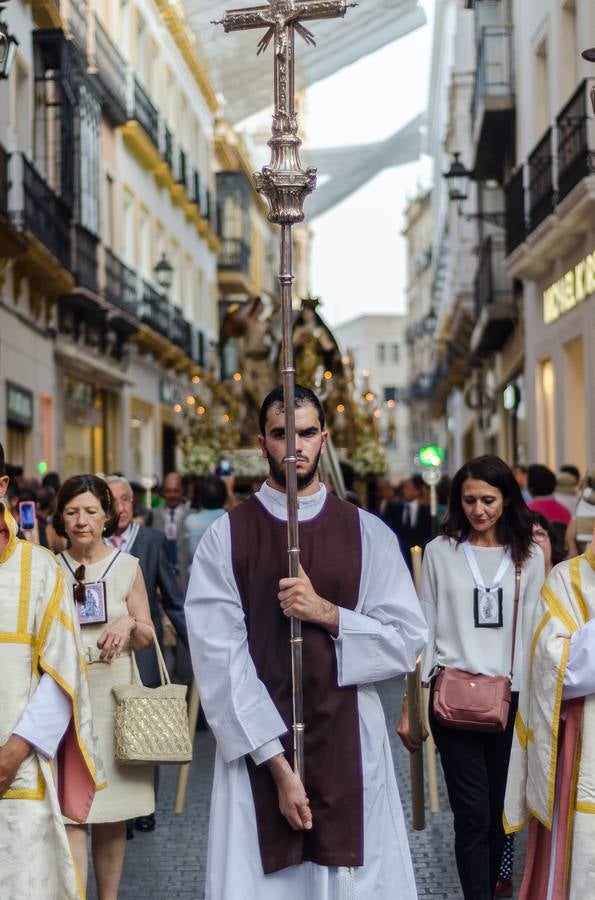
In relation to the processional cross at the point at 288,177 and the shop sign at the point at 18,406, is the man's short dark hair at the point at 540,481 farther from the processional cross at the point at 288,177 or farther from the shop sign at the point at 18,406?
the shop sign at the point at 18,406

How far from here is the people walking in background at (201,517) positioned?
32.7 ft

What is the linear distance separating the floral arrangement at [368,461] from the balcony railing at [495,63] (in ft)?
20.6

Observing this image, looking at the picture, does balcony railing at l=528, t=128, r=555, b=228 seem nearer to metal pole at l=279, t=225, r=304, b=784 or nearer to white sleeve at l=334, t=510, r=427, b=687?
white sleeve at l=334, t=510, r=427, b=687

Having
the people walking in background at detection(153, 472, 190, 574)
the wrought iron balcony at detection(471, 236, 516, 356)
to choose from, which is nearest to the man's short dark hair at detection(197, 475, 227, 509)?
the people walking in background at detection(153, 472, 190, 574)

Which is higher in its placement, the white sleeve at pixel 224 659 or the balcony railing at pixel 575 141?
the balcony railing at pixel 575 141

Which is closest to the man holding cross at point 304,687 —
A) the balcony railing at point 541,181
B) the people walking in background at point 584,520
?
the people walking in background at point 584,520

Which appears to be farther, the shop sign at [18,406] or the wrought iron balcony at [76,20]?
the wrought iron balcony at [76,20]

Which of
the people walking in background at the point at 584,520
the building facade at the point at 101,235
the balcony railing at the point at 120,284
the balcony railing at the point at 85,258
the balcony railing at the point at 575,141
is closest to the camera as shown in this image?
the people walking in background at the point at 584,520

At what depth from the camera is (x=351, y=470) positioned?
60.4ft

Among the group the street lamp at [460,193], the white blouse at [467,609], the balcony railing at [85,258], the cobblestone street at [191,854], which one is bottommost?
the cobblestone street at [191,854]

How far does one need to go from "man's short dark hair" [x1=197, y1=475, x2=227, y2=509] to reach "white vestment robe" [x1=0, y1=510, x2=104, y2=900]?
562cm

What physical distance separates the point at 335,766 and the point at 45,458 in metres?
17.9

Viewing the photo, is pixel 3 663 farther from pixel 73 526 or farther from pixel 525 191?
pixel 525 191

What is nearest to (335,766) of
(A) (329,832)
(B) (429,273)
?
(A) (329,832)
